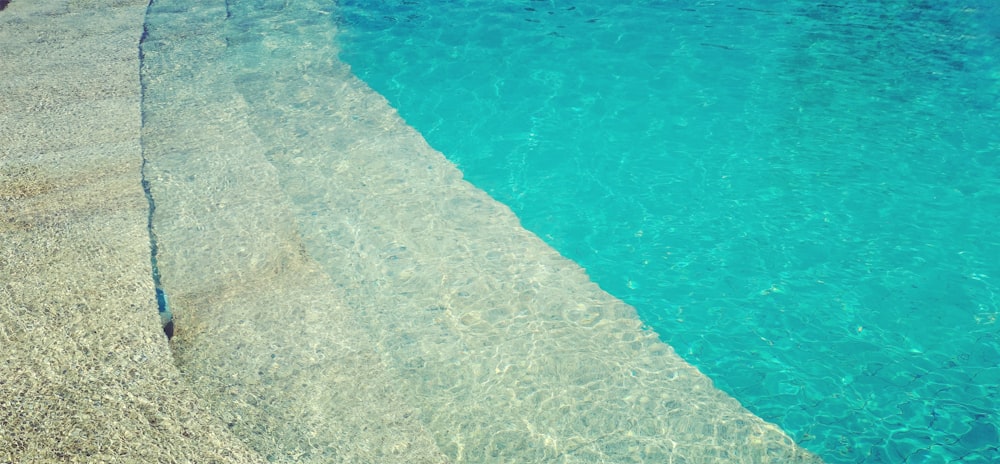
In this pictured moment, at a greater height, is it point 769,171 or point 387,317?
point 769,171

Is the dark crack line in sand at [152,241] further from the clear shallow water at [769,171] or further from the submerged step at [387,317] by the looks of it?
the clear shallow water at [769,171]

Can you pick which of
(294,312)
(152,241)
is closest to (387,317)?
(294,312)

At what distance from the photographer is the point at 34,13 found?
8375 mm

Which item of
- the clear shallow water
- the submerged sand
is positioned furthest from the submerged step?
the clear shallow water

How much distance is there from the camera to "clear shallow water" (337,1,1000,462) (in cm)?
385

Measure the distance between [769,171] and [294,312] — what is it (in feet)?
12.2

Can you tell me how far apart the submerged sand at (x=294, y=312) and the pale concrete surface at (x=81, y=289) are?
1 cm

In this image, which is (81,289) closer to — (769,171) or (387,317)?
(387,317)

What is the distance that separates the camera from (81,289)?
12.8 feet

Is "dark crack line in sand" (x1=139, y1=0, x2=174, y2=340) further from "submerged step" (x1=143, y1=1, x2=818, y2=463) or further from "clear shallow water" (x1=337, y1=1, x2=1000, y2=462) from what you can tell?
"clear shallow water" (x1=337, y1=1, x2=1000, y2=462)

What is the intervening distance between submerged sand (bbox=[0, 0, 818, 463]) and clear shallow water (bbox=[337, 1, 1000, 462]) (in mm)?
401

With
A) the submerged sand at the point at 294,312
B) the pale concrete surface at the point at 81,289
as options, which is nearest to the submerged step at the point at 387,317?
the submerged sand at the point at 294,312

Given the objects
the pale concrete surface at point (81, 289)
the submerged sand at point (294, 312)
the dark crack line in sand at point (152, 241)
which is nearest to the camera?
the pale concrete surface at point (81, 289)

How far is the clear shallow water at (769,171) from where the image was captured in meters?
3.85
